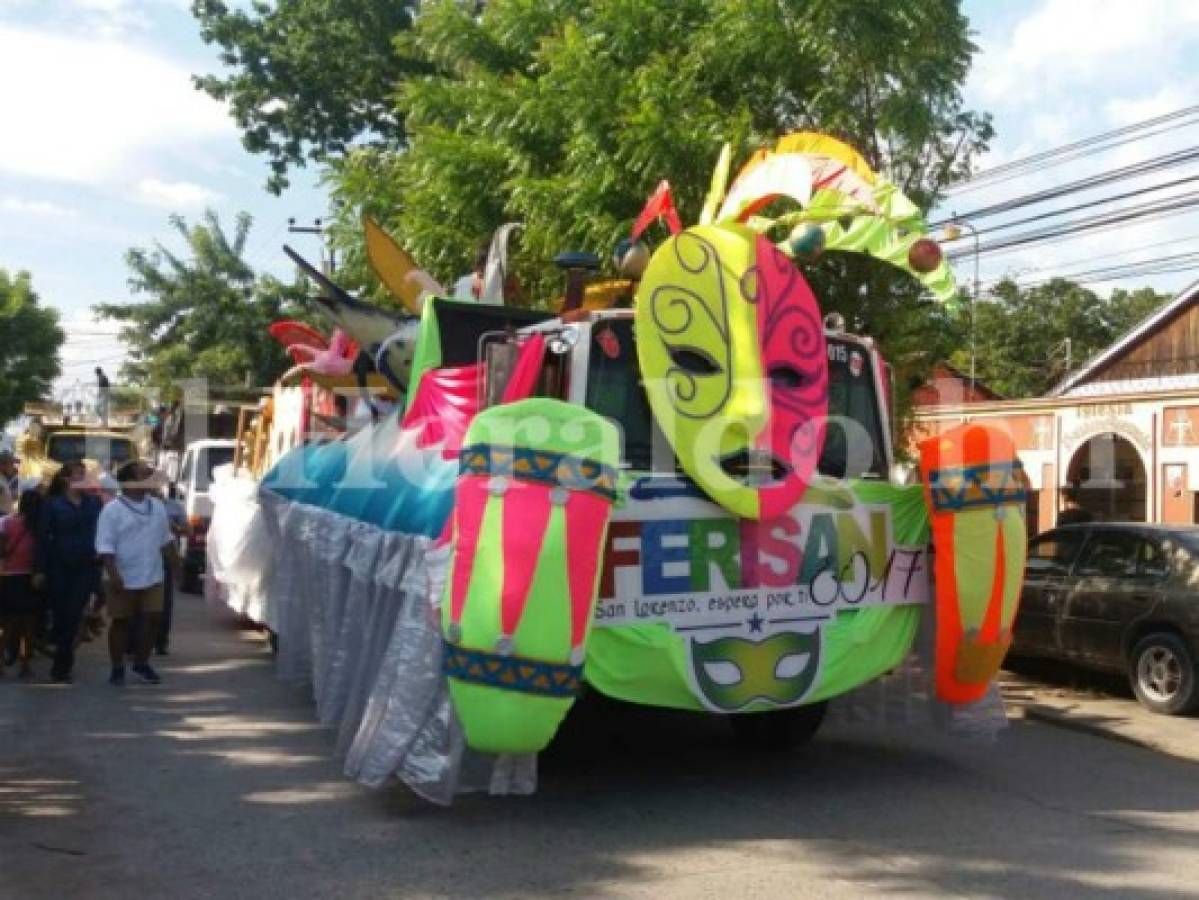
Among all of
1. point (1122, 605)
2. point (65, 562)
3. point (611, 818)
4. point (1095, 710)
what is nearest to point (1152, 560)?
point (1122, 605)

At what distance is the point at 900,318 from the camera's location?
1020 cm

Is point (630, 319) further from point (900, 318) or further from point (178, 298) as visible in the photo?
point (178, 298)

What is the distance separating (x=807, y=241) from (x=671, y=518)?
5.81ft

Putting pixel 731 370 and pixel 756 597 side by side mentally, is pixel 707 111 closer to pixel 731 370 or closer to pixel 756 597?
pixel 731 370

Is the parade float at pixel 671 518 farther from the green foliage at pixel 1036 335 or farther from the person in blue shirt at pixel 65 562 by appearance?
the green foliage at pixel 1036 335

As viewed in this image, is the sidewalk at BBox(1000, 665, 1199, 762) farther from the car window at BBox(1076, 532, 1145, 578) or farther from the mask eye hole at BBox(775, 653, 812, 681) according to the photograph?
the mask eye hole at BBox(775, 653, 812, 681)

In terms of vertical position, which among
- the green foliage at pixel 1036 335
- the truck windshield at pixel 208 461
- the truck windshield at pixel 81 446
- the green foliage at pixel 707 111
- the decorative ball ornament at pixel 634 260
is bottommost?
the truck windshield at pixel 208 461

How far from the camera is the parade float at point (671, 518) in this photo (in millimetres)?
5328

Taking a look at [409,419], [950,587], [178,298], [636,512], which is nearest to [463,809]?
[636,512]

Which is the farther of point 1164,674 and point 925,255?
point 1164,674

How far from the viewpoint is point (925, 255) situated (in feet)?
21.4

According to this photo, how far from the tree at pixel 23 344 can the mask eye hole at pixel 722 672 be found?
37913mm

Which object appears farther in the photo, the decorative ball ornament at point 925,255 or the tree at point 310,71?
the tree at point 310,71

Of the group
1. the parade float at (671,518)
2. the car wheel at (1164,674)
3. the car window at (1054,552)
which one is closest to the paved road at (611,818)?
the parade float at (671,518)
